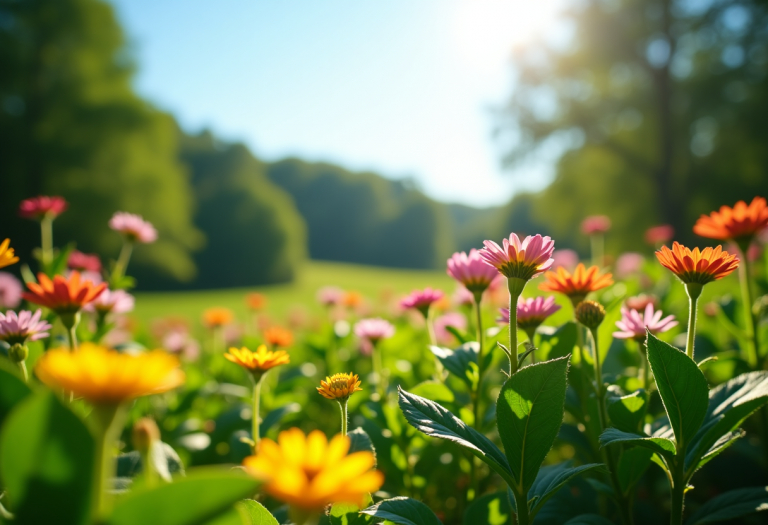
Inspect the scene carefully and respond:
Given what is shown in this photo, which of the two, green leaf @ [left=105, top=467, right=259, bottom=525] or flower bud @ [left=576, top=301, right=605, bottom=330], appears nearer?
green leaf @ [left=105, top=467, right=259, bottom=525]

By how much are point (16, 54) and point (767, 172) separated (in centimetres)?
1861

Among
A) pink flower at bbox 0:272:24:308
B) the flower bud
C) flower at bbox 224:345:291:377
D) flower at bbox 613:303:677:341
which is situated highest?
the flower bud

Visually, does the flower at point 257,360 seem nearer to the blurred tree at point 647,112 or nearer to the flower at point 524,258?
the flower at point 524,258

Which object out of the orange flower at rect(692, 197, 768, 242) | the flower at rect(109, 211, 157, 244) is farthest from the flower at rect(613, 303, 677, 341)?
the flower at rect(109, 211, 157, 244)

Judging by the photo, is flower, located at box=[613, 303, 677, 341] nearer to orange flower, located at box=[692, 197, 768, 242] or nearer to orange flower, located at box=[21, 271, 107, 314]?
orange flower, located at box=[692, 197, 768, 242]

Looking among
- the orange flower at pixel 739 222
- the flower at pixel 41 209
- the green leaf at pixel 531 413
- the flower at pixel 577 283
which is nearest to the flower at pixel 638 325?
the flower at pixel 577 283

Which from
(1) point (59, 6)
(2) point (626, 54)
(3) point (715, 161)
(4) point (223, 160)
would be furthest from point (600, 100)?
(4) point (223, 160)

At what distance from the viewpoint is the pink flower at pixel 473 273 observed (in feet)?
3.09

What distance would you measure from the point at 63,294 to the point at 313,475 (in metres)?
0.54

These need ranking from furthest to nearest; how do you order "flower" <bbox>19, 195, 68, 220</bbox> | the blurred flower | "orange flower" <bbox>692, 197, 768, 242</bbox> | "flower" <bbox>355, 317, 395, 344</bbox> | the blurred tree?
the blurred tree, "flower" <bbox>19, 195, 68, 220</bbox>, "flower" <bbox>355, 317, 395, 344</bbox>, the blurred flower, "orange flower" <bbox>692, 197, 768, 242</bbox>

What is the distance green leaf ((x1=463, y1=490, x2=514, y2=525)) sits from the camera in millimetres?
792

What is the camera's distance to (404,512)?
0.64 meters

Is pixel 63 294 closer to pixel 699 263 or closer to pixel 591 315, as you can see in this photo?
pixel 591 315

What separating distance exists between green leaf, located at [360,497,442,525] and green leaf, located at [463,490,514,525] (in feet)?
0.50
